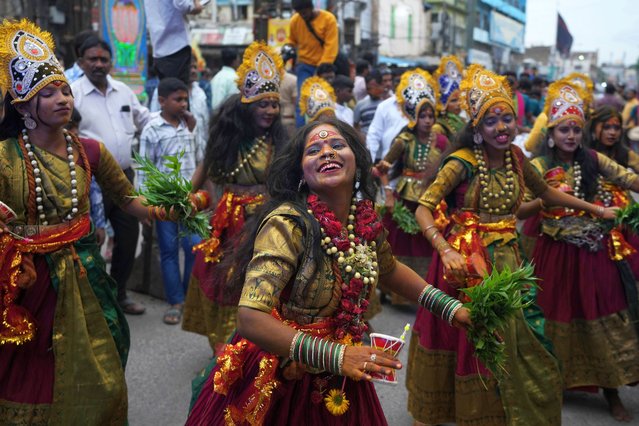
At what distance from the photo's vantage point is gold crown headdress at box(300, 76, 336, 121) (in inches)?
278

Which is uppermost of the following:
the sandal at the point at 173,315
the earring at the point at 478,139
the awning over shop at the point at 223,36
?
the awning over shop at the point at 223,36

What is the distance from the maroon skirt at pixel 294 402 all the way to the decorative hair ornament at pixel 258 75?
9.36ft

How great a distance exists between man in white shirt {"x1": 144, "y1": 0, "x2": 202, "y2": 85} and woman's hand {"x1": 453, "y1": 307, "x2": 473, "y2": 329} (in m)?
5.12

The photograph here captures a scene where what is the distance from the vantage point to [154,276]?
703 cm

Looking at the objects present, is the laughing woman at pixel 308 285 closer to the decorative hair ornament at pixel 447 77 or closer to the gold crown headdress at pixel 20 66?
the gold crown headdress at pixel 20 66

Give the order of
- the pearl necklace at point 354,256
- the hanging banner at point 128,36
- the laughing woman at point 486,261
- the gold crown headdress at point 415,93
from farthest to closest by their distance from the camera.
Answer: the hanging banner at point 128,36, the gold crown headdress at point 415,93, the laughing woman at point 486,261, the pearl necklace at point 354,256

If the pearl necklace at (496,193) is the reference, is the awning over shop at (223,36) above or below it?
above

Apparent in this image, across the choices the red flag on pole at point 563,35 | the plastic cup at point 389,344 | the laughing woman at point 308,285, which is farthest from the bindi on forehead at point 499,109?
the red flag on pole at point 563,35

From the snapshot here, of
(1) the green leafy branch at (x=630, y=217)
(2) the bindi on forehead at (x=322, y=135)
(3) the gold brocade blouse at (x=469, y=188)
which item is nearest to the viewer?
(2) the bindi on forehead at (x=322, y=135)

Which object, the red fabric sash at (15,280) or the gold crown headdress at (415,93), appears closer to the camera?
the red fabric sash at (15,280)

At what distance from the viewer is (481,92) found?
4.45 meters

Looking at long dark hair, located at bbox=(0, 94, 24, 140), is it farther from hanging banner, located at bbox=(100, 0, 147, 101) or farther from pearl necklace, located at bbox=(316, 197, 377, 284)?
hanging banner, located at bbox=(100, 0, 147, 101)

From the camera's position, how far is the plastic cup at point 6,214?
329 centimetres

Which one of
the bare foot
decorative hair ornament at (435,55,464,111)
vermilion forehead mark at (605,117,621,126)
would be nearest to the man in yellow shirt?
decorative hair ornament at (435,55,464,111)
